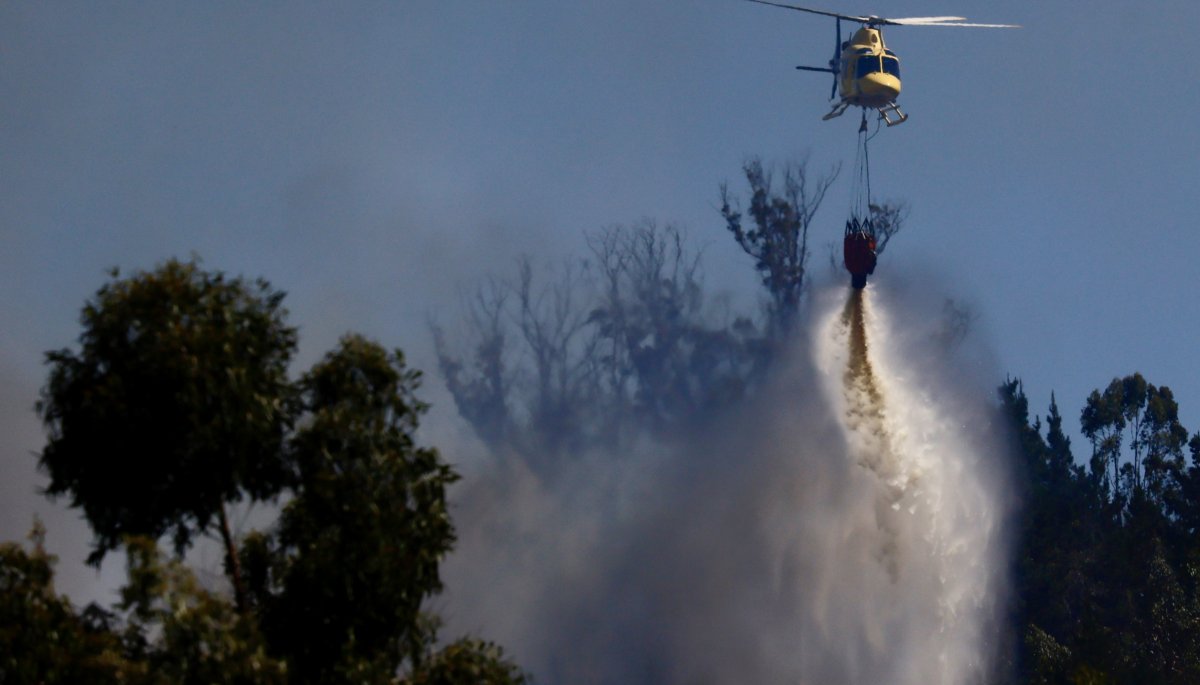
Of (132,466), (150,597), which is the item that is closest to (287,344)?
(132,466)

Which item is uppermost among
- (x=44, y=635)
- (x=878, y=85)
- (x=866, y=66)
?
(x=866, y=66)

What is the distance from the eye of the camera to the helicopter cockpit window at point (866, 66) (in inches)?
3172

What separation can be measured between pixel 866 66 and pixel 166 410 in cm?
5583

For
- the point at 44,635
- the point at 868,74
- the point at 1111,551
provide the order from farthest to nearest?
1. the point at 1111,551
2. the point at 868,74
3. the point at 44,635

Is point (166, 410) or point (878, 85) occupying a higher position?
point (878, 85)

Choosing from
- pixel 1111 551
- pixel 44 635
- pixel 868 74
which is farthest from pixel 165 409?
pixel 1111 551

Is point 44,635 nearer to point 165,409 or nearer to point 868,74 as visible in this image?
point 165,409

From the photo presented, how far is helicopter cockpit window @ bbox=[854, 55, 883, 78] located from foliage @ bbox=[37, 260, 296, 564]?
2114 inches

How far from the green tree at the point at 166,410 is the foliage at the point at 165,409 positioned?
0.02m

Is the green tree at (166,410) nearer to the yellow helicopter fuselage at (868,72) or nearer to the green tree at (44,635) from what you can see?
the green tree at (44,635)

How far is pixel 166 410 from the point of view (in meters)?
29.9

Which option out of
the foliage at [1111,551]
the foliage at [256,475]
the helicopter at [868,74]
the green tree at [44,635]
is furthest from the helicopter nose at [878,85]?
the green tree at [44,635]

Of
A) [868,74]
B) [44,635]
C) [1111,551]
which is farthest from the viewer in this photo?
[1111,551]

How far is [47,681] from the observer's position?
28.1 metres
